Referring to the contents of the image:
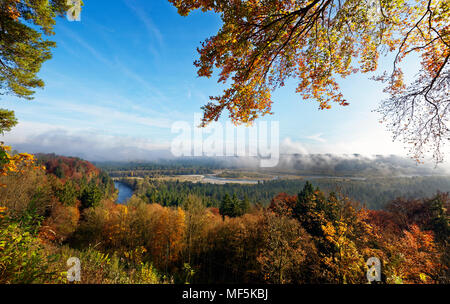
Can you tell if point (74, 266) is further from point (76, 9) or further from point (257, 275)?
point (257, 275)

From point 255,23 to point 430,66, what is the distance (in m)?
Answer: 5.50

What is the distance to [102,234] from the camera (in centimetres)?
1795

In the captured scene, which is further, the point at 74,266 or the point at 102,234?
the point at 102,234

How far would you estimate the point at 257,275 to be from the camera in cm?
1424

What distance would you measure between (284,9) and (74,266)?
823 cm

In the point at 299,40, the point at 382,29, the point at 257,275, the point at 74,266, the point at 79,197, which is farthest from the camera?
the point at 79,197

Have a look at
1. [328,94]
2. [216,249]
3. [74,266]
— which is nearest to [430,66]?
[328,94]

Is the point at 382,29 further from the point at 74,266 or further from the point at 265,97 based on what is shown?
the point at 74,266

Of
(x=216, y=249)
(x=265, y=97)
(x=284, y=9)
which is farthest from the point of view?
(x=216, y=249)
